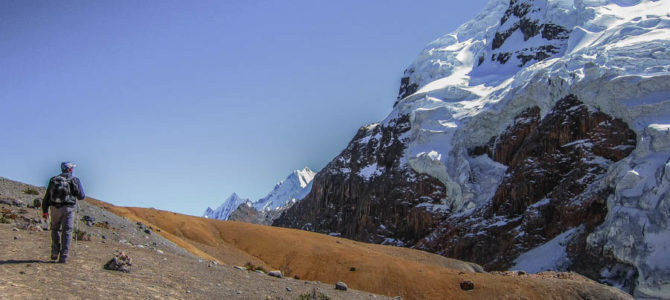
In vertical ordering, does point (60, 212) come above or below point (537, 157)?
below

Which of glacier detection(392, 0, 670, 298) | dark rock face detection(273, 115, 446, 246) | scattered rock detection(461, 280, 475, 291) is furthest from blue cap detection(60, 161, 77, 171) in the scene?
dark rock face detection(273, 115, 446, 246)

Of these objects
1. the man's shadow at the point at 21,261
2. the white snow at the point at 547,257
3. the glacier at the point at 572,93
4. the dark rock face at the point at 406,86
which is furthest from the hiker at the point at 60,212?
the dark rock face at the point at 406,86

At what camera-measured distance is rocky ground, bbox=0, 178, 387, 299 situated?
9203 millimetres

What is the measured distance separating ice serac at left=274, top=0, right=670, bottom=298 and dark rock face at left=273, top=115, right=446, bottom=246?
30cm

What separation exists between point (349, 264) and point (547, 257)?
40886 mm

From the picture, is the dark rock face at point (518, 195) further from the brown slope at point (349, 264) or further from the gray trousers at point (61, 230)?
the gray trousers at point (61, 230)

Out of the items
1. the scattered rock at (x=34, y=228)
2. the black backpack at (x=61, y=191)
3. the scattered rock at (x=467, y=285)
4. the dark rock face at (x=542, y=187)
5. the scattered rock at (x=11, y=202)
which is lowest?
the scattered rock at (x=467, y=285)

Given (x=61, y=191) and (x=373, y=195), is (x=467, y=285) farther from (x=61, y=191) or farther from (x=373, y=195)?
(x=373, y=195)

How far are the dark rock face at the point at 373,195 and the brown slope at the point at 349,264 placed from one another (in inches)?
1873

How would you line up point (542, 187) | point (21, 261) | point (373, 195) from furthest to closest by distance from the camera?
point (373, 195), point (542, 187), point (21, 261)

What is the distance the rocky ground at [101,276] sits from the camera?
9203 millimetres

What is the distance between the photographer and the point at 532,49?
102 meters

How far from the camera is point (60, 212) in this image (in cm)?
1091

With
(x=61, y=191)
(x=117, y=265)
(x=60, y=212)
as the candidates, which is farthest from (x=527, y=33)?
(x=60, y=212)
